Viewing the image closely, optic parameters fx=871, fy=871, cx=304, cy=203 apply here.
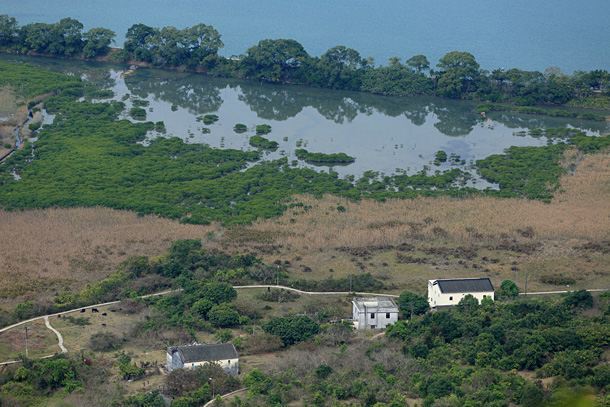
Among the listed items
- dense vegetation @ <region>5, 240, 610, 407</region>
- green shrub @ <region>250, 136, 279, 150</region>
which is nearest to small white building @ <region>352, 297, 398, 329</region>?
dense vegetation @ <region>5, 240, 610, 407</region>

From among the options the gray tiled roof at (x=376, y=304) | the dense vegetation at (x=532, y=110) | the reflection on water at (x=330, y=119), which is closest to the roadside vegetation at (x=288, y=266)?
the gray tiled roof at (x=376, y=304)

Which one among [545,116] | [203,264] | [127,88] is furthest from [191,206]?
[545,116]

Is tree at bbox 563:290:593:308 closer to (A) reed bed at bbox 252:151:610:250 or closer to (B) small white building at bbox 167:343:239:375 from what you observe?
(A) reed bed at bbox 252:151:610:250

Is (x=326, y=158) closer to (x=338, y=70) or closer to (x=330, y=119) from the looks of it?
(x=330, y=119)

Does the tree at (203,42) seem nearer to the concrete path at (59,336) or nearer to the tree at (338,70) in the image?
the tree at (338,70)

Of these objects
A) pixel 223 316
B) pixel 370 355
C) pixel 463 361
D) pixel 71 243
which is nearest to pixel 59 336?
pixel 223 316

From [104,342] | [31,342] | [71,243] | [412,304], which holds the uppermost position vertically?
[71,243]
